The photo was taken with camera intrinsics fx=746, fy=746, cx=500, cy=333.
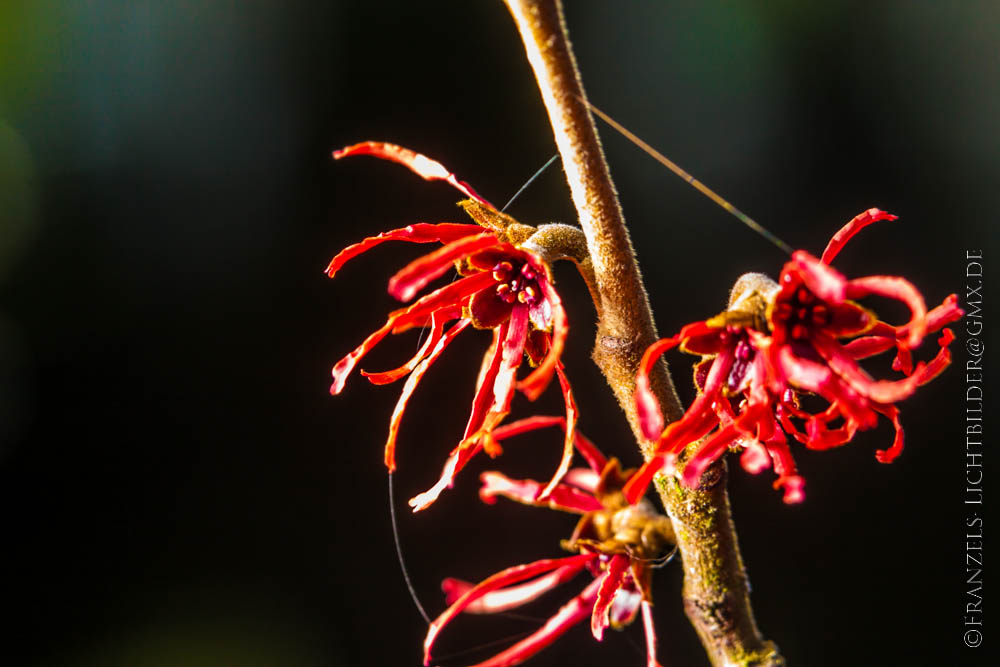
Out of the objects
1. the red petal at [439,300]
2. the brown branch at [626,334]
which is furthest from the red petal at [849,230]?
the red petal at [439,300]

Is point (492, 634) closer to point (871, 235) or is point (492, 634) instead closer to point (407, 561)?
point (407, 561)

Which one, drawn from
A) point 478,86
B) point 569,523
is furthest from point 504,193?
point 569,523

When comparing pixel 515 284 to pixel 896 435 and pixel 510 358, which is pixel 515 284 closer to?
pixel 510 358

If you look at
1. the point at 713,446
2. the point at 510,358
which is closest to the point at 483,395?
the point at 510,358

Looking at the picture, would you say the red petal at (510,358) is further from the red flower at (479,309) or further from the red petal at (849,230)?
the red petal at (849,230)

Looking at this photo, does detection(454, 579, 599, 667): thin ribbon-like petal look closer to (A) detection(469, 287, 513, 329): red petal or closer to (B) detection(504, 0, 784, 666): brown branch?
(B) detection(504, 0, 784, 666): brown branch
